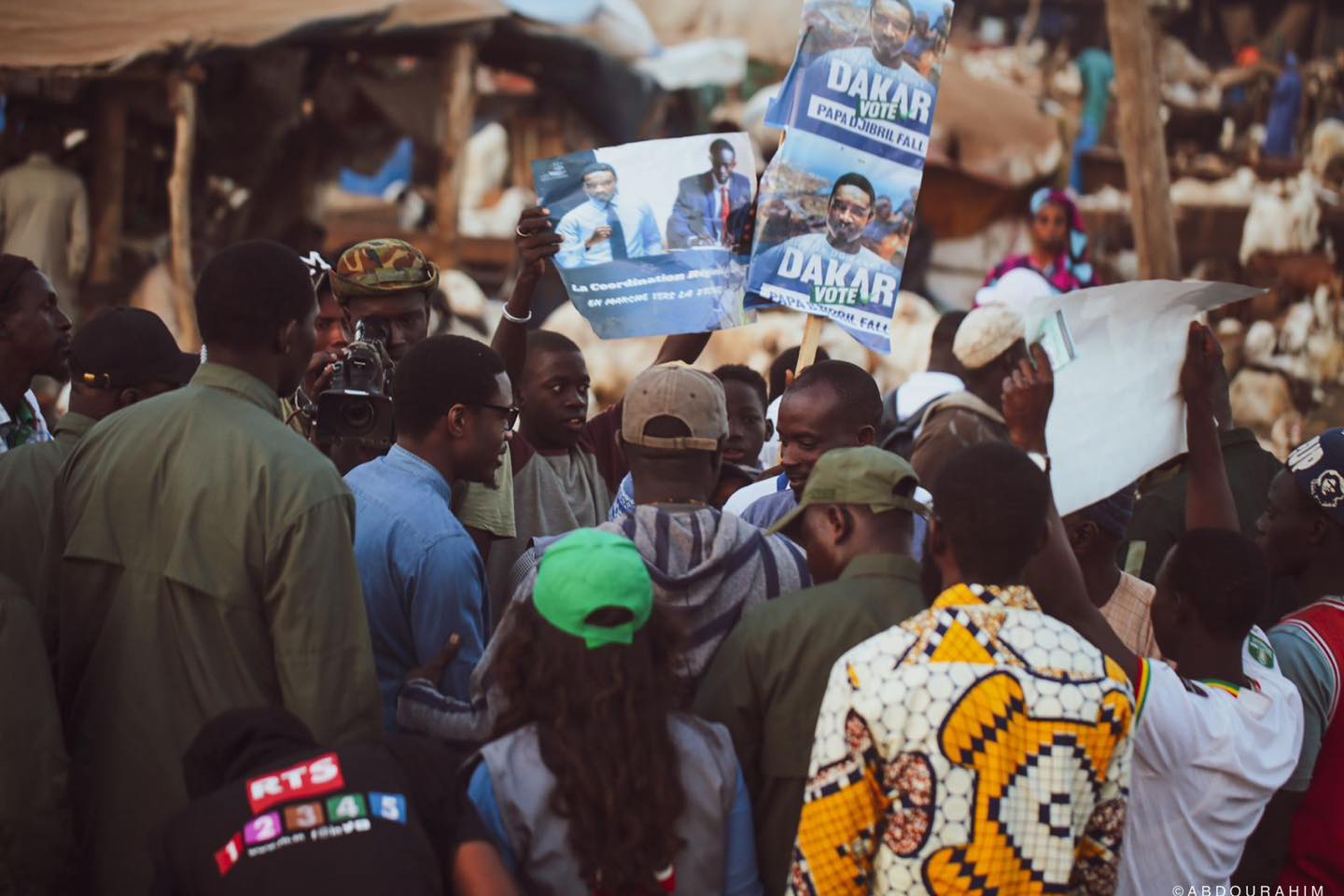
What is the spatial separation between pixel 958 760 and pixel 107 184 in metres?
11.1

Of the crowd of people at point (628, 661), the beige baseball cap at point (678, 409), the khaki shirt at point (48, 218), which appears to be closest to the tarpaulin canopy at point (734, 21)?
the khaki shirt at point (48, 218)

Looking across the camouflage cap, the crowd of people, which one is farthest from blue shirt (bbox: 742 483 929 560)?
the camouflage cap

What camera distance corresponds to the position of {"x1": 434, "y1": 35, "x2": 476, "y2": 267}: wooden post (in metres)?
12.8

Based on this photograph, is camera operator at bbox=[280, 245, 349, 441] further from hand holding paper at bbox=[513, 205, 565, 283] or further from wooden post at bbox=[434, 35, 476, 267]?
wooden post at bbox=[434, 35, 476, 267]

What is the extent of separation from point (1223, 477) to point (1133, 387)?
322mm

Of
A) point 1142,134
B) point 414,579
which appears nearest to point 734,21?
point 1142,134

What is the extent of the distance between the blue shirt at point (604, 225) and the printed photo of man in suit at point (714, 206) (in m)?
0.07

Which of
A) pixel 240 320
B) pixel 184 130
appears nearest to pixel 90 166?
pixel 184 130

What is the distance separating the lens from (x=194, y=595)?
126 inches

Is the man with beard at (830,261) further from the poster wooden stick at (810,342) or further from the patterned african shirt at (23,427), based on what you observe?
the patterned african shirt at (23,427)

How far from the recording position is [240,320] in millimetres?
3271

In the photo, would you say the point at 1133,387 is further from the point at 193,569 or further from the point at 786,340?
the point at 786,340

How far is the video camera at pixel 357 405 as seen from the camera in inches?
165

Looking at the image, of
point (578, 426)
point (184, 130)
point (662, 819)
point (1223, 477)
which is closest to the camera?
point (662, 819)
